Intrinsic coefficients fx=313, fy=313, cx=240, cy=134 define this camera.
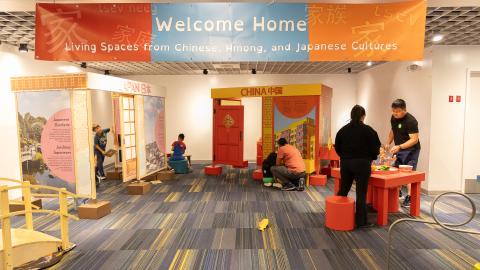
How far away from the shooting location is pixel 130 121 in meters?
6.78

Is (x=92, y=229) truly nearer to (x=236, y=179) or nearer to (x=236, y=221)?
(x=236, y=221)

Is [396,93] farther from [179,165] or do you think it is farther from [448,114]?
[179,165]

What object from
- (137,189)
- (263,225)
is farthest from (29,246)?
(137,189)

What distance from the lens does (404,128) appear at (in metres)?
5.16

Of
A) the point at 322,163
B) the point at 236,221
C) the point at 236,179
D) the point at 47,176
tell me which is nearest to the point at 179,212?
the point at 236,221

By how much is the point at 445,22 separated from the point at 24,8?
5.64 m

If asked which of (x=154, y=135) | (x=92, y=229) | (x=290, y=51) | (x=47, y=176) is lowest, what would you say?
(x=92, y=229)

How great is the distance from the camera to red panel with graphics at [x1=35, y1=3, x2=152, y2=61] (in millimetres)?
3154

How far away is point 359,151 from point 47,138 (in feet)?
15.6

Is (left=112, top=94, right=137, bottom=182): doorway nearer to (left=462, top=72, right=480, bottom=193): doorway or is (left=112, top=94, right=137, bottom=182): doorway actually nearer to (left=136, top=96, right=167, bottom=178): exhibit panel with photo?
(left=136, top=96, right=167, bottom=178): exhibit panel with photo

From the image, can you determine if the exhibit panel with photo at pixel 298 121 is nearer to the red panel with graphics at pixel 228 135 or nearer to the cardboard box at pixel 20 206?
the red panel with graphics at pixel 228 135

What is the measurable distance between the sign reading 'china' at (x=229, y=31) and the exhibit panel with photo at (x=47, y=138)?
207 centimetres

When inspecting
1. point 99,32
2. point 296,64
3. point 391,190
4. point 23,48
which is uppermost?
point 296,64

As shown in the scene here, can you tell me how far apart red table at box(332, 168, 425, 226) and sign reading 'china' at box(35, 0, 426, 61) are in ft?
6.11
